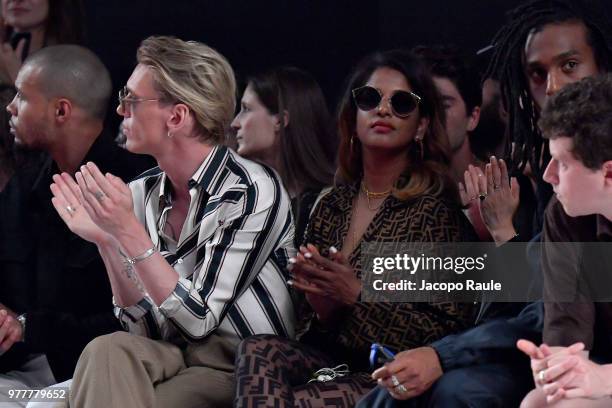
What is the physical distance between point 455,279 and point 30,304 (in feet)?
4.63

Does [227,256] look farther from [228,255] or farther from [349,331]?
[349,331]

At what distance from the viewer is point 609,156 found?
2.68 metres

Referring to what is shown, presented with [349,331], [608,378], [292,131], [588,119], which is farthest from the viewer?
[292,131]

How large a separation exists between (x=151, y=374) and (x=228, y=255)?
386 mm

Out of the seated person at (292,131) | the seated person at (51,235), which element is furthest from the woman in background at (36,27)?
the seated person at (292,131)

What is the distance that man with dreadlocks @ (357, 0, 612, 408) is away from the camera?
2893mm

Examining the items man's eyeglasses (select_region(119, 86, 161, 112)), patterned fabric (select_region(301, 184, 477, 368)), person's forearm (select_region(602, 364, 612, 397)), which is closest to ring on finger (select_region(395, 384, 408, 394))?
patterned fabric (select_region(301, 184, 477, 368))

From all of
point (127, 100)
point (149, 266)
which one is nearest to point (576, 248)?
point (149, 266)

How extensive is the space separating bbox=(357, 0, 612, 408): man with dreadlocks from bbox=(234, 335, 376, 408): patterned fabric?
115mm

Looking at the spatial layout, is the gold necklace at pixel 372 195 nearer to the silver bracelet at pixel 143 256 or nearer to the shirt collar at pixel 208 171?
the shirt collar at pixel 208 171

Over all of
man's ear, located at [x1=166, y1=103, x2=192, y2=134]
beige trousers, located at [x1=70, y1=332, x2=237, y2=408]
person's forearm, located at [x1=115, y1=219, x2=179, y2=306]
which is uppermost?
man's ear, located at [x1=166, y1=103, x2=192, y2=134]

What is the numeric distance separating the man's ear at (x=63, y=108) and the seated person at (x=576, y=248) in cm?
184

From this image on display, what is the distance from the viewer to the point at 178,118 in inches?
142

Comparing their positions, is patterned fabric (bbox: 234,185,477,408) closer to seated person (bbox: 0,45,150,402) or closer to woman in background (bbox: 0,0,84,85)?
seated person (bbox: 0,45,150,402)
